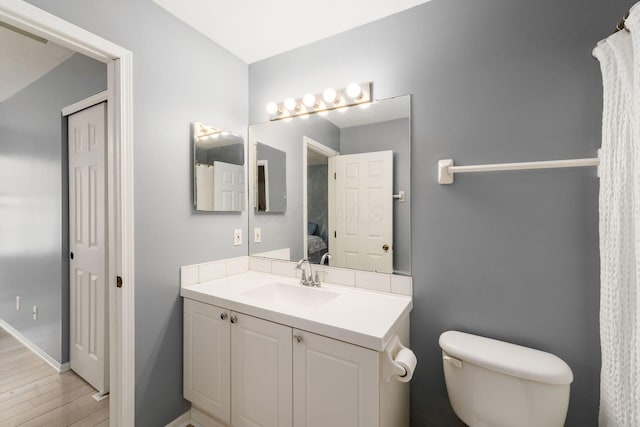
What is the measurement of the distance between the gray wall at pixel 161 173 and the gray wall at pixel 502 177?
1.10 m

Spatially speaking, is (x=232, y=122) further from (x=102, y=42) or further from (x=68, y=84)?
(x=68, y=84)

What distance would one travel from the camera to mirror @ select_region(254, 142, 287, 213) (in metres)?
1.97

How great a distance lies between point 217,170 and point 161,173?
0.36 metres

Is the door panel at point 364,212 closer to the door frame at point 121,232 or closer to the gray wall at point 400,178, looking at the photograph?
the gray wall at point 400,178

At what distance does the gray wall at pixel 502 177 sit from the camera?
3.85ft

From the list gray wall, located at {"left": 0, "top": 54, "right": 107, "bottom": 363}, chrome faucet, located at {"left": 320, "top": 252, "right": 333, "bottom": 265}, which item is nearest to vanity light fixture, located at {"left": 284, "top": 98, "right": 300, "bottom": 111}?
chrome faucet, located at {"left": 320, "top": 252, "right": 333, "bottom": 265}

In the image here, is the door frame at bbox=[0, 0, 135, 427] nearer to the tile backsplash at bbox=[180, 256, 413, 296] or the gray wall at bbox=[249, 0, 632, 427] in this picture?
the tile backsplash at bbox=[180, 256, 413, 296]

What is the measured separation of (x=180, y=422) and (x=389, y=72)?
2.36 m

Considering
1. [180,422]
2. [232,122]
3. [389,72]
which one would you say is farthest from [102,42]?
[180,422]

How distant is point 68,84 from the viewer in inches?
83.3

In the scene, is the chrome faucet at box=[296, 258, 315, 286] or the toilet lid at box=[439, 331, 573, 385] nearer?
the toilet lid at box=[439, 331, 573, 385]

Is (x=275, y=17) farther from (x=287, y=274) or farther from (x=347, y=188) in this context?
(x=287, y=274)

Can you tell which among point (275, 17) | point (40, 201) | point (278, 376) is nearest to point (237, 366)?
point (278, 376)

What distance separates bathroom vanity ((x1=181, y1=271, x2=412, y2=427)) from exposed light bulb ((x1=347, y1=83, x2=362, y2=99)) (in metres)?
1.14
